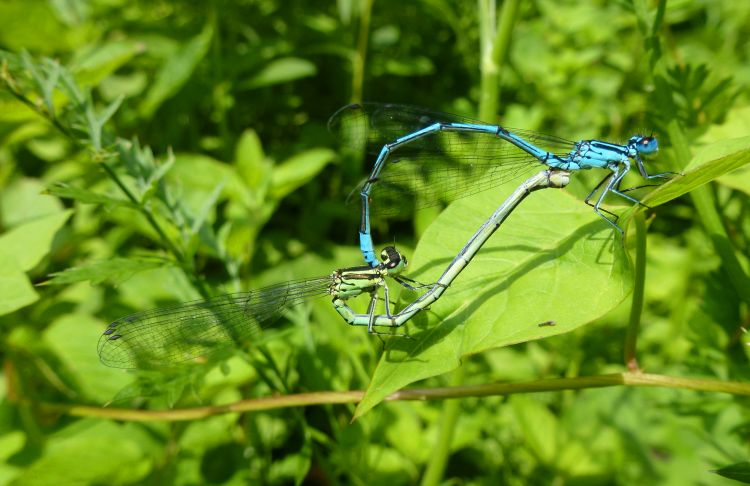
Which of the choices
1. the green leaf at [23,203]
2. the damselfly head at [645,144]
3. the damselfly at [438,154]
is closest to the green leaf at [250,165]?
the damselfly at [438,154]

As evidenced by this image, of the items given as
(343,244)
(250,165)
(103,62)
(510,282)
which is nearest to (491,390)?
(510,282)

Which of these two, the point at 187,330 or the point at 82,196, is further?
the point at 187,330

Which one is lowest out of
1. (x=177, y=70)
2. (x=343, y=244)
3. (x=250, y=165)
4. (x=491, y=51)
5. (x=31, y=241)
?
(x=343, y=244)

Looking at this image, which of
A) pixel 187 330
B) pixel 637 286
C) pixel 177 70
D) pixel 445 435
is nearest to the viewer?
pixel 637 286

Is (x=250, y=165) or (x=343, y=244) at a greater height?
(x=250, y=165)

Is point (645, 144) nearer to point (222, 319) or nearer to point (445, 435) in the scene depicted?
point (445, 435)

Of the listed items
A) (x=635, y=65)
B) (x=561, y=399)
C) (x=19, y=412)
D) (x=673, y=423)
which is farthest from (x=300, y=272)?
(x=635, y=65)

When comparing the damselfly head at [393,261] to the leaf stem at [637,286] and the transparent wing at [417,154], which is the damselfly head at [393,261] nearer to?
the transparent wing at [417,154]

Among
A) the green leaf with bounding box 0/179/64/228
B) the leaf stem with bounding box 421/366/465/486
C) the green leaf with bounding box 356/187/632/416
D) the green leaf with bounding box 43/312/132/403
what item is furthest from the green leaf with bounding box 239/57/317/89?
the leaf stem with bounding box 421/366/465/486
